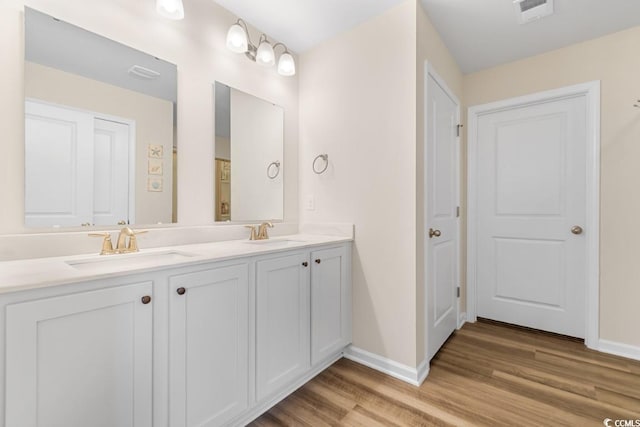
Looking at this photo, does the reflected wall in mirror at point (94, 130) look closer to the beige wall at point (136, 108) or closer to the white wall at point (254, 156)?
the beige wall at point (136, 108)

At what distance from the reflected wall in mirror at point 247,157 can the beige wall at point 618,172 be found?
2492 millimetres

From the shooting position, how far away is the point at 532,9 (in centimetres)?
192

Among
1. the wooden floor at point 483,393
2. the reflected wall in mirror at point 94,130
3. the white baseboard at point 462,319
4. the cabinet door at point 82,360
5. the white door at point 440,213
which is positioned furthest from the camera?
the white baseboard at point 462,319

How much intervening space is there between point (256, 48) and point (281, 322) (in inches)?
74.1

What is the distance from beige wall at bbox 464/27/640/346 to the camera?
7.02 ft

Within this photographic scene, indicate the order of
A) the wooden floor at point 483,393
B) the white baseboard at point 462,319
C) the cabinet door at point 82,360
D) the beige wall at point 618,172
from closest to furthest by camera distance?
the cabinet door at point 82,360
the wooden floor at point 483,393
the beige wall at point 618,172
the white baseboard at point 462,319

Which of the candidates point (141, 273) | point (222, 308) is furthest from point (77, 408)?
point (222, 308)

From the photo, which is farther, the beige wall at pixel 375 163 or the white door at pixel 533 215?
the white door at pixel 533 215

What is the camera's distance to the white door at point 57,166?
48.8 inches

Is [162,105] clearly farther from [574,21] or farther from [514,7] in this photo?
[574,21]

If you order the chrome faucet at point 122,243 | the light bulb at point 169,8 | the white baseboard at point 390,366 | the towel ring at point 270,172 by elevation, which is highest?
the light bulb at point 169,8

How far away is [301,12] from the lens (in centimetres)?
196

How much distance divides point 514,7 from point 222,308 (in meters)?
2.53

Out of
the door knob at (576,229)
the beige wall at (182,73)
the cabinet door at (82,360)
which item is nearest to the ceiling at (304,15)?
the beige wall at (182,73)
